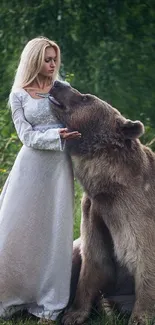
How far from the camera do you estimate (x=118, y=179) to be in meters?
7.14

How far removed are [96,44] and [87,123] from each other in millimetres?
6358

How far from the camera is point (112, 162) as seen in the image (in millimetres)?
7152

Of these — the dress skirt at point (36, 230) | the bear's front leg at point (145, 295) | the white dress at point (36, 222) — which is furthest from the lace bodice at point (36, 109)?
the bear's front leg at point (145, 295)

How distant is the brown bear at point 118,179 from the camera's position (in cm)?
714

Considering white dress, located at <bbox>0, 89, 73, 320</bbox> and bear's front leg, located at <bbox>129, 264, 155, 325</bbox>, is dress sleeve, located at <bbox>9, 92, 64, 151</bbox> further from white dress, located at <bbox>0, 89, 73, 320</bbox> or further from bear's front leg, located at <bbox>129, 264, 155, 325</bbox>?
bear's front leg, located at <bbox>129, 264, 155, 325</bbox>

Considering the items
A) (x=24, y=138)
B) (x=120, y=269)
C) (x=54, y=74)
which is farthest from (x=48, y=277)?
(x=54, y=74)

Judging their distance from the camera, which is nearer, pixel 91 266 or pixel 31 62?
pixel 31 62

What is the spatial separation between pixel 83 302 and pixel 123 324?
40cm

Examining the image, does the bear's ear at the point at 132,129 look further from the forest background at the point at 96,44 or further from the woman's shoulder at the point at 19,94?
the forest background at the point at 96,44

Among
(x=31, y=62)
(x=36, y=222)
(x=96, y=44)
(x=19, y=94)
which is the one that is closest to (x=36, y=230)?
(x=36, y=222)

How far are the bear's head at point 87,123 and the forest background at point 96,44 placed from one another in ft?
16.3

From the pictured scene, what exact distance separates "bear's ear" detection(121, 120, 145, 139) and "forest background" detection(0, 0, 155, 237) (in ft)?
16.5

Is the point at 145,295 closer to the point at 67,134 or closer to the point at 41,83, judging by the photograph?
the point at 67,134

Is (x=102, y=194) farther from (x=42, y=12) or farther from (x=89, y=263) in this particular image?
(x=42, y=12)
